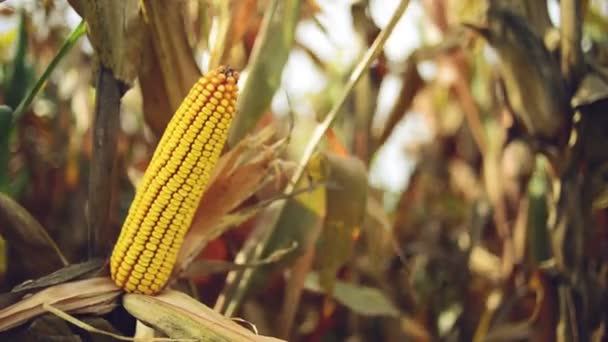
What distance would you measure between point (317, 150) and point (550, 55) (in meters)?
0.56

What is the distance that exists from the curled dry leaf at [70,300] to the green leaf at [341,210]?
1.87ft

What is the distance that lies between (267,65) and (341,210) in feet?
1.16

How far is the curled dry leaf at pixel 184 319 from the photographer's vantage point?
1.09 m

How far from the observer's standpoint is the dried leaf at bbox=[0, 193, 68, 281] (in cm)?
Result: 121

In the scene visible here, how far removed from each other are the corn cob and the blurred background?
122 mm

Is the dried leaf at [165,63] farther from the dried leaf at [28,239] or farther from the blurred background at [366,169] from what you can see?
the dried leaf at [28,239]

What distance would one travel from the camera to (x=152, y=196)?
1160 millimetres

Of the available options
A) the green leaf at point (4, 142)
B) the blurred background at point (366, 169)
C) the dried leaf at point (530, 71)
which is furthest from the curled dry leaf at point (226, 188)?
the dried leaf at point (530, 71)

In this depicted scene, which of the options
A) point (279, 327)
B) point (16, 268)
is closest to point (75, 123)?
point (16, 268)

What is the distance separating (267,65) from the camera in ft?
5.14

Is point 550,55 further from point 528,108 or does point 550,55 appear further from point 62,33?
point 62,33

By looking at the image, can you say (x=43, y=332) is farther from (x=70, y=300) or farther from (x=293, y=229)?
(x=293, y=229)

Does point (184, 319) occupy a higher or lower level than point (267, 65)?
lower

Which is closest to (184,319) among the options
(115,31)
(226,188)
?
(226,188)
